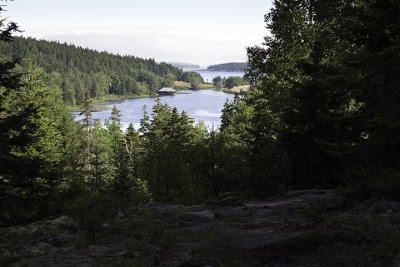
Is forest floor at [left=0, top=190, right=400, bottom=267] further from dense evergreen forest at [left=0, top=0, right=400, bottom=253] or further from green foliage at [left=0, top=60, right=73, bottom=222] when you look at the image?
green foliage at [left=0, top=60, right=73, bottom=222]

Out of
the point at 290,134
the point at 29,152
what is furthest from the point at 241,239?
the point at 29,152

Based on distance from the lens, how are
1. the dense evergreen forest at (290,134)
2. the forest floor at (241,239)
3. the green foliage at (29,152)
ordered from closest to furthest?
the forest floor at (241,239)
the dense evergreen forest at (290,134)
the green foliage at (29,152)

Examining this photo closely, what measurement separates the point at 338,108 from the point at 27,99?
21288 mm

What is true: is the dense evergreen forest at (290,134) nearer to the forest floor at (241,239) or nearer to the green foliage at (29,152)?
the green foliage at (29,152)

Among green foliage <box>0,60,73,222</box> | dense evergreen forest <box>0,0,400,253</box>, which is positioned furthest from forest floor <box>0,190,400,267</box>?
green foliage <box>0,60,73,222</box>

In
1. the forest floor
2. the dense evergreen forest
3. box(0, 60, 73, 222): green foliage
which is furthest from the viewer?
box(0, 60, 73, 222): green foliage

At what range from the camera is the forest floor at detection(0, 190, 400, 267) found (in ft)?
26.5

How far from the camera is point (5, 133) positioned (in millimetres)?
14734

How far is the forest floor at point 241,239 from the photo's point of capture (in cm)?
809

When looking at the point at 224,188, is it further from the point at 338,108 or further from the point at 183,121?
the point at 183,121

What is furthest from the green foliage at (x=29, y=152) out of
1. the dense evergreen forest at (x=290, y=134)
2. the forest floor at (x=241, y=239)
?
the forest floor at (x=241, y=239)

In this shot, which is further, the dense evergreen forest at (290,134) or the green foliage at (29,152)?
the green foliage at (29,152)

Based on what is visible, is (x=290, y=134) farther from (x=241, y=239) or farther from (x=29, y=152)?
(x=29, y=152)

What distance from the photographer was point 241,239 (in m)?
9.57
